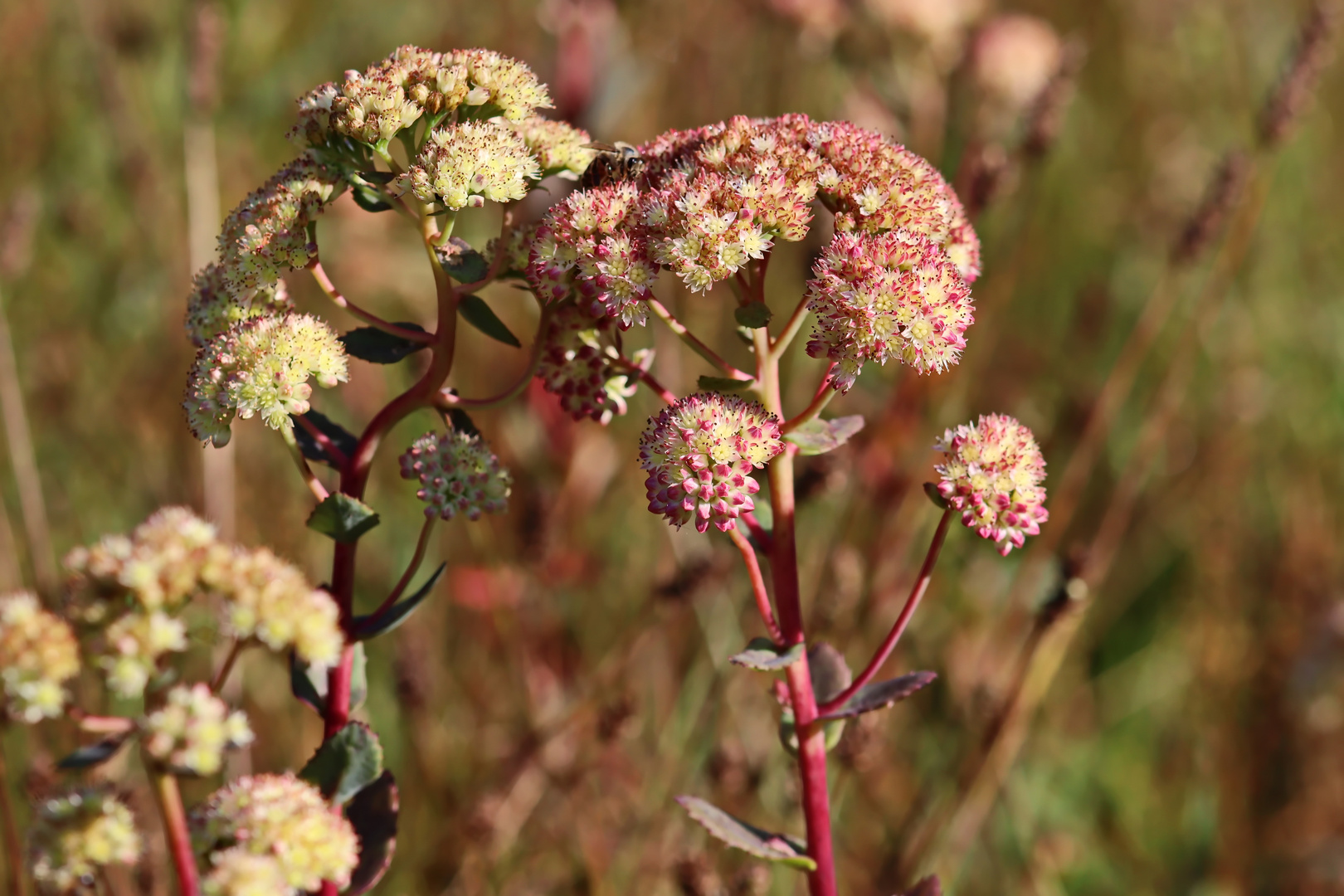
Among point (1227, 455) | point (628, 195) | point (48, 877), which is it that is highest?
point (1227, 455)

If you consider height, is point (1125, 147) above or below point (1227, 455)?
above

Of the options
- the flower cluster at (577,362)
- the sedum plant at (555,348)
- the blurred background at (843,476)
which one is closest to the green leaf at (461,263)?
the sedum plant at (555,348)

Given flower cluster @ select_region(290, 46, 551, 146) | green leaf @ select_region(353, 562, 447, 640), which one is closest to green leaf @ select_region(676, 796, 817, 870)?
green leaf @ select_region(353, 562, 447, 640)

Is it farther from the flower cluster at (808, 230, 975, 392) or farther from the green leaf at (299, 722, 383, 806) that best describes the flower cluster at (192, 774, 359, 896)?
the flower cluster at (808, 230, 975, 392)

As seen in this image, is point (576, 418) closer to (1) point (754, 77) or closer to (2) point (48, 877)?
(2) point (48, 877)

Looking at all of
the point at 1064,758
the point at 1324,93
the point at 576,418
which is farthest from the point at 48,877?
the point at 1324,93

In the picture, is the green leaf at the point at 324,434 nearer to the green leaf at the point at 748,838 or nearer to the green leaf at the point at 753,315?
the green leaf at the point at 753,315

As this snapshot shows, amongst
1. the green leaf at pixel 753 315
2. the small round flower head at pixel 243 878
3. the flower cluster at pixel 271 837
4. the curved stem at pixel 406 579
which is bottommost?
the small round flower head at pixel 243 878

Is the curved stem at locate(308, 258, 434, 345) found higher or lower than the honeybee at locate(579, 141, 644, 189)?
lower
